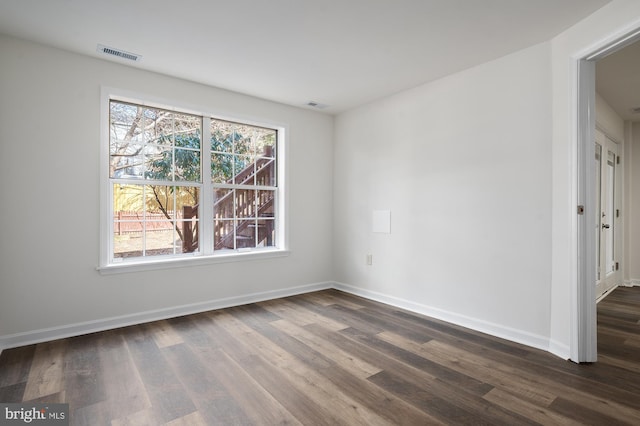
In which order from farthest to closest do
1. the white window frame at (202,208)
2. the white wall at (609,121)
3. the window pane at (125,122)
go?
the white wall at (609,121)
the window pane at (125,122)
the white window frame at (202,208)

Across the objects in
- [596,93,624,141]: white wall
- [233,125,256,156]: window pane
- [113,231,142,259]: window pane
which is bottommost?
[113,231,142,259]: window pane

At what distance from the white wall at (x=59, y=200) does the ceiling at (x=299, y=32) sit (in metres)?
0.19

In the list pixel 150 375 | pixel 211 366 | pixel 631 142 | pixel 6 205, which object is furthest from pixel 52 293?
pixel 631 142

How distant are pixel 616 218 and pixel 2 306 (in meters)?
7.47

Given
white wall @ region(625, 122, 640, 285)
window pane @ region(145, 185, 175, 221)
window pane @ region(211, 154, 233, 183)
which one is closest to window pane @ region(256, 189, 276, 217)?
window pane @ region(211, 154, 233, 183)

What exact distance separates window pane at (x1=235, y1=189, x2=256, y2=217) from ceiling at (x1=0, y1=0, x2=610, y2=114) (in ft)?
4.57

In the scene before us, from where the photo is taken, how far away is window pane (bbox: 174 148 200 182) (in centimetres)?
377

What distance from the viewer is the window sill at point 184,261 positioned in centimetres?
328

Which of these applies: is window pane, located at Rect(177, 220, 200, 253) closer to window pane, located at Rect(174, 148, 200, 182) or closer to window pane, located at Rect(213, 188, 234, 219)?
window pane, located at Rect(213, 188, 234, 219)

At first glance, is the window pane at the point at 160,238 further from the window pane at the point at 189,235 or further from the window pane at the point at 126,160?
the window pane at the point at 126,160

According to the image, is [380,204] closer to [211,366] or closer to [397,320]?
[397,320]

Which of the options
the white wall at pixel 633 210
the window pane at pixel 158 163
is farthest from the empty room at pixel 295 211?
the white wall at pixel 633 210

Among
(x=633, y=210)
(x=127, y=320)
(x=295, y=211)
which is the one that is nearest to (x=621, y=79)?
(x=633, y=210)

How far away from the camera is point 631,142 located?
521cm
